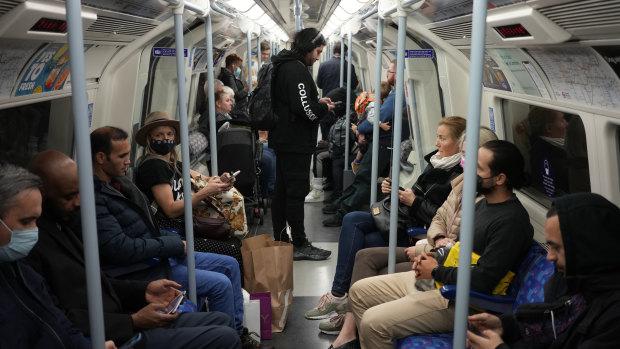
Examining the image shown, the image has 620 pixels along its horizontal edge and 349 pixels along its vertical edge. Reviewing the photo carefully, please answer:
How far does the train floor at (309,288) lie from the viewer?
162 inches

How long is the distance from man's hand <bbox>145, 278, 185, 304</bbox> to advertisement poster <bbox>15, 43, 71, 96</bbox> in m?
1.22

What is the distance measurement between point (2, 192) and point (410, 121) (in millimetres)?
4513

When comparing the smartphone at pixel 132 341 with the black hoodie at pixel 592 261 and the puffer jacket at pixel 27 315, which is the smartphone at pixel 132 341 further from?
the black hoodie at pixel 592 261

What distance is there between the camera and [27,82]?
10.7ft

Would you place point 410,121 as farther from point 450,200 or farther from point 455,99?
point 450,200

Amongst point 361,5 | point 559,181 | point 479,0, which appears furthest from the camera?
point 361,5

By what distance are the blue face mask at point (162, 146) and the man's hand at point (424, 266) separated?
1.85 m

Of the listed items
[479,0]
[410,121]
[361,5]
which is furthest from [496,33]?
[361,5]

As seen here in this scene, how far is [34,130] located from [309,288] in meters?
2.48

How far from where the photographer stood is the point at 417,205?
4.10 metres

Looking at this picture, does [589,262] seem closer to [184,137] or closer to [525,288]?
[525,288]

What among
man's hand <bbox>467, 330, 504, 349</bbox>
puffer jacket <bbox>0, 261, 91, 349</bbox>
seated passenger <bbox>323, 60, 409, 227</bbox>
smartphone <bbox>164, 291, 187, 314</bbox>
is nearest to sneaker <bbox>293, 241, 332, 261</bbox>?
seated passenger <bbox>323, 60, 409, 227</bbox>

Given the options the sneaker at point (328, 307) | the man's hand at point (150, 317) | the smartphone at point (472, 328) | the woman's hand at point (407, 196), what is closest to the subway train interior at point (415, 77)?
the sneaker at point (328, 307)

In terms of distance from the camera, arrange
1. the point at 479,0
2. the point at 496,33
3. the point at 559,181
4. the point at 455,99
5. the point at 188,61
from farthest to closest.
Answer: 1. the point at 188,61
2. the point at 455,99
3. the point at 559,181
4. the point at 496,33
5. the point at 479,0
